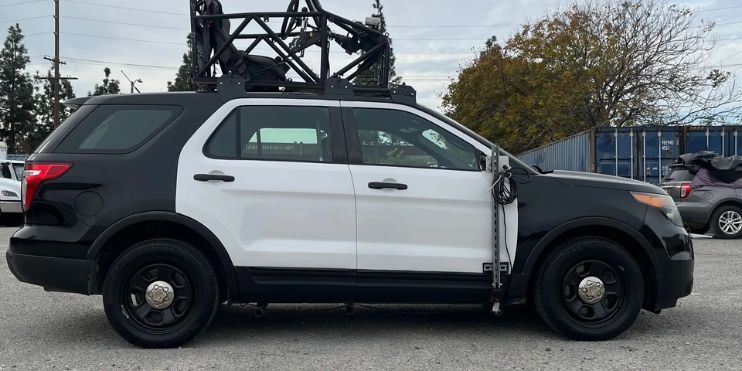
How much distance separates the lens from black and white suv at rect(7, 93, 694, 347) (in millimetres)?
4508

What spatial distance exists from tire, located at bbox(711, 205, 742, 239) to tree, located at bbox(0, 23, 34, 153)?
217 ft

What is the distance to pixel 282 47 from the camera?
5477mm

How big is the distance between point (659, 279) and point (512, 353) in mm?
1222

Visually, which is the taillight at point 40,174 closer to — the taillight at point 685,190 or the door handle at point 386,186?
the door handle at point 386,186

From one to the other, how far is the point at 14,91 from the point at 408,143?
69.5 m

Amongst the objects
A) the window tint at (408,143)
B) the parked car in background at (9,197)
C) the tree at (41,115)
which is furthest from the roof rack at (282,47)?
the tree at (41,115)

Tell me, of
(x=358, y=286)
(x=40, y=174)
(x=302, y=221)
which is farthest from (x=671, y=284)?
(x=40, y=174)

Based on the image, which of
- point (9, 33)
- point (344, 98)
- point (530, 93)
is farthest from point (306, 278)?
point (9, 33)

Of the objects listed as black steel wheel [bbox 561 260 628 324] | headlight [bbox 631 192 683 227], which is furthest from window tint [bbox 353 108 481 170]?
headlight [bbox 631 192 683 227]

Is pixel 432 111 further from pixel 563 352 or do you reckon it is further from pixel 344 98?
pixel 563 352

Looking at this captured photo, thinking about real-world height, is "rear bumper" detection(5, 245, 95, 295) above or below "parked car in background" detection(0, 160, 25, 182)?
below

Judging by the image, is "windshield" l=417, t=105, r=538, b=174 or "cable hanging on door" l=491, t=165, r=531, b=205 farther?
"windshield" l=417, t=105, r=538, b=174

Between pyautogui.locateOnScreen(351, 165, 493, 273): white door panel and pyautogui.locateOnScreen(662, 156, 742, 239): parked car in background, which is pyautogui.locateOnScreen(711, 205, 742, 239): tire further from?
pyautogui.locateOnScreen(351, 165, 493, 273): white door panel

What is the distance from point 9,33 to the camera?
207 ft
